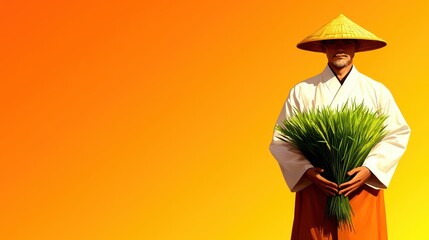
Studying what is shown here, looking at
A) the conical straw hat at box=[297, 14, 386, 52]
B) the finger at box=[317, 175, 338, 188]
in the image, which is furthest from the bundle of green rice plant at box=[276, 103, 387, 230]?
the conical straw hat at box=[297, 14, 386, 52]

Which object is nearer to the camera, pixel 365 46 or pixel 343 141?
pixel 343 141

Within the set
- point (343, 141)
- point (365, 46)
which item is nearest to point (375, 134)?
point (343, 141)

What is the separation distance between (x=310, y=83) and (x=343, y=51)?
0.27m

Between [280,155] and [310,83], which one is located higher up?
[310,83]

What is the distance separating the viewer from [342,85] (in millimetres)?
6203

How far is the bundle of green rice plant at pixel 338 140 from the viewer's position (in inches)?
231

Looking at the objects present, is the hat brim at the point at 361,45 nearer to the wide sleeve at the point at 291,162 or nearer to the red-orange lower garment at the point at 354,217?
the wide sleeve at the point at 291,162

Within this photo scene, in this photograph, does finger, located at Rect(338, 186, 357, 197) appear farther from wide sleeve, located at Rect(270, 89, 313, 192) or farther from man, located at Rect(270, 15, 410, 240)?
wide sleeve, located at Rect(270, 89, 313, 192)

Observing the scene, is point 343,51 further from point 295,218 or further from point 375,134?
point 295,218

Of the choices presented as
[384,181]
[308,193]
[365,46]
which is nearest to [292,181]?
[308,193]

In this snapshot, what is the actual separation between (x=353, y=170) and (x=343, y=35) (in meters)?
0.75

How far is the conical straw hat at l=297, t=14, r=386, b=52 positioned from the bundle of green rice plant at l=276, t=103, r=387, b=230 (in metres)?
0.39

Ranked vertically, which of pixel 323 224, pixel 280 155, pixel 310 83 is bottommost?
pixel 323 224

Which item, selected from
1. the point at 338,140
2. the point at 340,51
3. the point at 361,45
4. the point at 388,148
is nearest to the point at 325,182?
the point at 338,140
